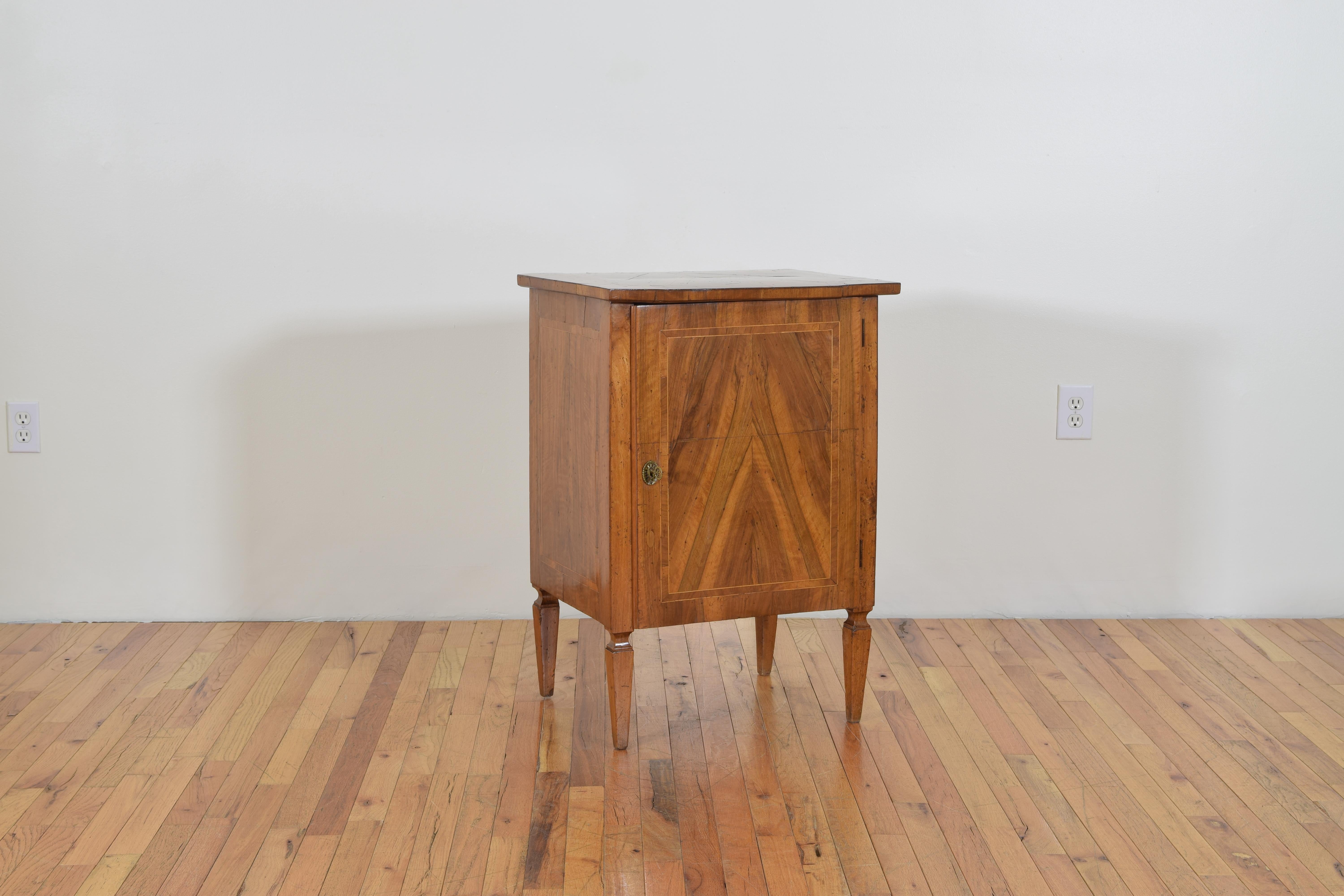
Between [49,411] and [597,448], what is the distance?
4.19 ft

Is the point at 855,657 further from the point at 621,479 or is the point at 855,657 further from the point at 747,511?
the point at 621,479

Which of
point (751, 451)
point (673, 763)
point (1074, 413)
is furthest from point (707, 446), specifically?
point (1074, 413)

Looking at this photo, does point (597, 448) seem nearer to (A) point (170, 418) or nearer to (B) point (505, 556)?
(B) point (505, 556)

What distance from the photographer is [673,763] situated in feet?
5.73

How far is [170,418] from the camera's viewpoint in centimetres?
234

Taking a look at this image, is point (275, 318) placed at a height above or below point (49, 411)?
above

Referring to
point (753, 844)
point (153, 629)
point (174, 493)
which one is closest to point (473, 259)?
point (174, 493)

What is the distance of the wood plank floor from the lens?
4.74 feet

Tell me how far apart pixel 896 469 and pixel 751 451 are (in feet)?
2.53

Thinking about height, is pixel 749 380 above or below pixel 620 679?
above

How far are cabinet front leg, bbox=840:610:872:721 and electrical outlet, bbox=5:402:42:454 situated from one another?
1.60 metres

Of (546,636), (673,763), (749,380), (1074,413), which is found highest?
(749,380)

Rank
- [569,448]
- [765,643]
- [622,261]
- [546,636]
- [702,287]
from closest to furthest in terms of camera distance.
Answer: [702,287], [569,448], [546,636], [765,643], [622,261]

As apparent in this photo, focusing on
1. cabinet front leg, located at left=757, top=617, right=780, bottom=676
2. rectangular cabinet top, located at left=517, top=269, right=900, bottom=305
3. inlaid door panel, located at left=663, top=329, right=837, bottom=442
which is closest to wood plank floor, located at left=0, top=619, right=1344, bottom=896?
cabinet front leg, located at left=757, top=617, right=780, bottom=676
